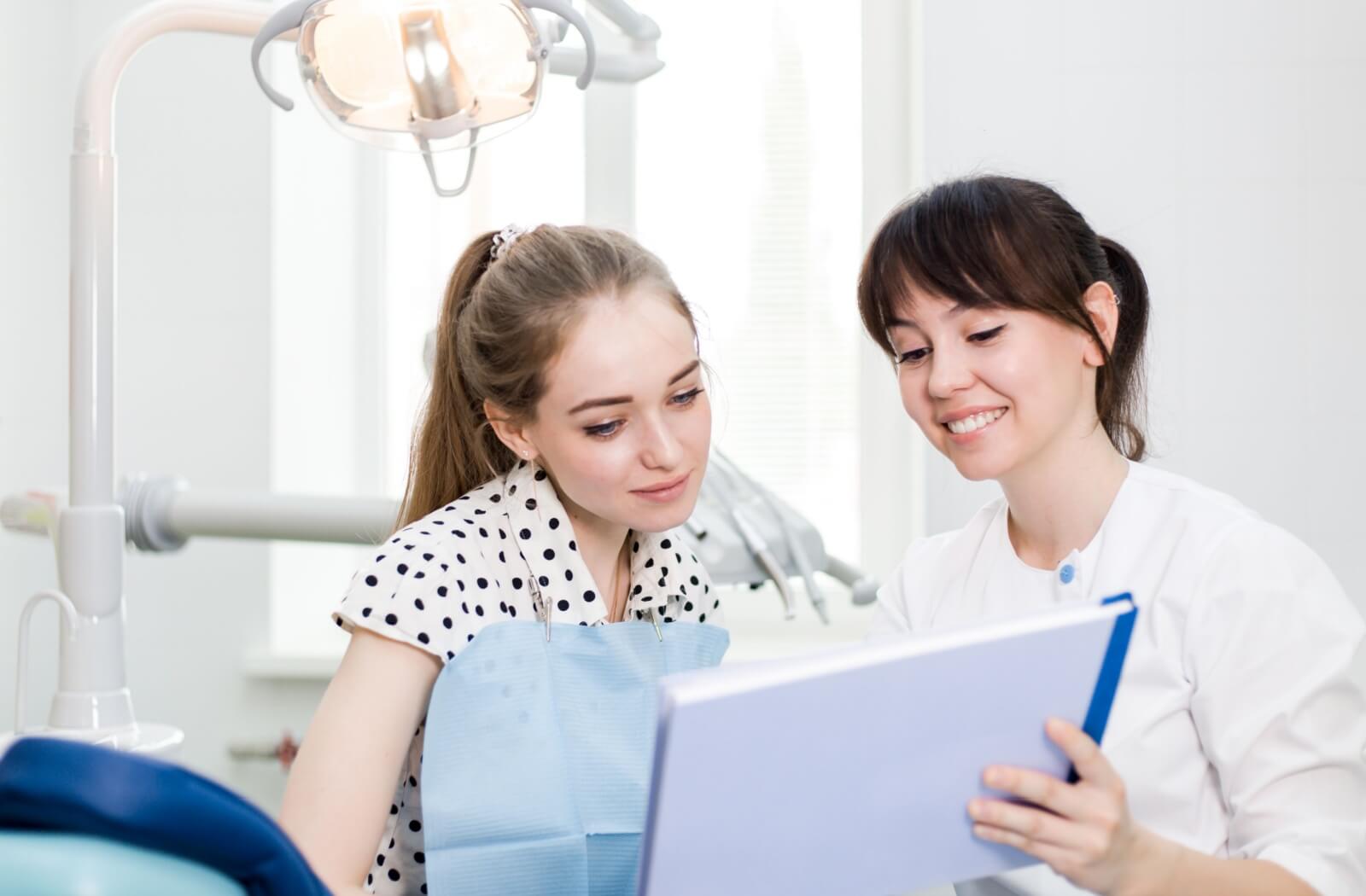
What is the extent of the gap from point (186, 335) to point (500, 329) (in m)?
1.29

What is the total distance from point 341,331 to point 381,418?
0.72 ft

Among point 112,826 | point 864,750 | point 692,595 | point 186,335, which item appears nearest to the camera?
point 112,826

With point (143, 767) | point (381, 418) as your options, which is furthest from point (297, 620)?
point (143, 767)

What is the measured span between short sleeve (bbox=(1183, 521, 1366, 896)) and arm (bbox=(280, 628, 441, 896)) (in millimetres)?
729

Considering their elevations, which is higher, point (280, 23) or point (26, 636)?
point (280, 23)

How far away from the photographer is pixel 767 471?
2645mm

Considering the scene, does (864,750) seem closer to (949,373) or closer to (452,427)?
(949,373)

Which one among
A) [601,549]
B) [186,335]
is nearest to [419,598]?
[601,549]

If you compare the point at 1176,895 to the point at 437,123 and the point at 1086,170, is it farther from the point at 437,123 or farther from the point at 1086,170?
the point at 1086,170

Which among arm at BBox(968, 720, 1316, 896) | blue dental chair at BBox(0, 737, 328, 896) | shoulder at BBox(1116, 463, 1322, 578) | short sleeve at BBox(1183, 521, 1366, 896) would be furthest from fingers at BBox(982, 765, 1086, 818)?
blue dental chair at BBox(0, 737, 328, 896)

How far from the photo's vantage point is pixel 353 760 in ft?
3.59

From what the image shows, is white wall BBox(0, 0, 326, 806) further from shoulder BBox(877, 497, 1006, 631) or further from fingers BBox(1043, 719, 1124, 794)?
fingers BBox(1043, 719, 1124, 794)

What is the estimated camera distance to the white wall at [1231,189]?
1.97 metres

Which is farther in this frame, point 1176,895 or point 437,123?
point 437,123
